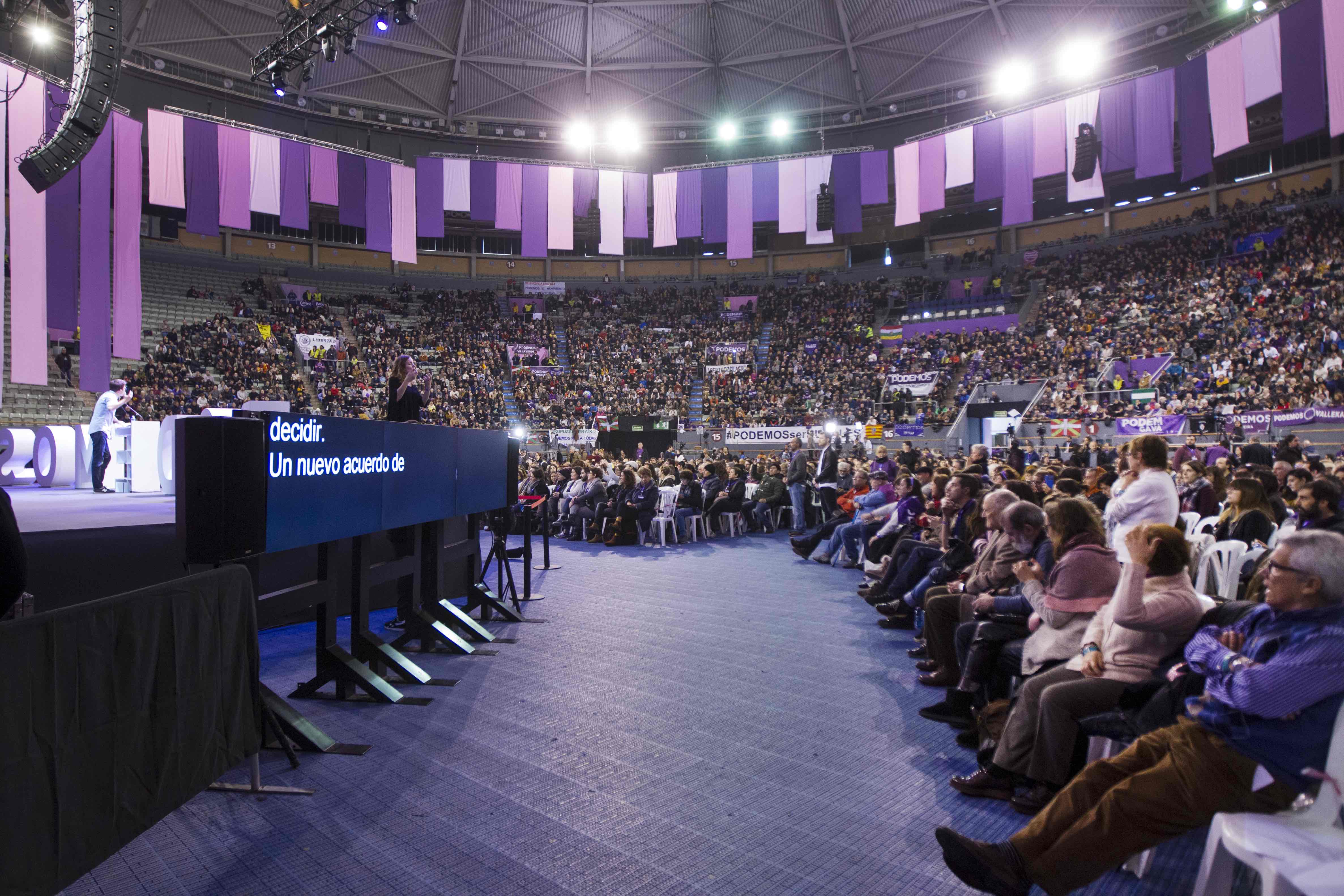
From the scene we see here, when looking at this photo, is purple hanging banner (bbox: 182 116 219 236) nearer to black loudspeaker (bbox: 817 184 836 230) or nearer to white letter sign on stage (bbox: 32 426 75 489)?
white letter sign on stage (bbox: 32 426 75 489)

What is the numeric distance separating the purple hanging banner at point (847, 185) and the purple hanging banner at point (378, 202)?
620 inches

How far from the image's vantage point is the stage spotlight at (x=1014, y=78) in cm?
2670

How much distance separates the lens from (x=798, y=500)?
12.4 meters

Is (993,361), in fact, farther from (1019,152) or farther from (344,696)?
(344,696)

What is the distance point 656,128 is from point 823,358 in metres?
14.1

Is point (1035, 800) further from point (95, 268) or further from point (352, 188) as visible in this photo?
point (352, 188)

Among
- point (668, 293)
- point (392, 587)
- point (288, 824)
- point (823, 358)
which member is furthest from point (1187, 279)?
point (288, 824)

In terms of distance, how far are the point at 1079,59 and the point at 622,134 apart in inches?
723

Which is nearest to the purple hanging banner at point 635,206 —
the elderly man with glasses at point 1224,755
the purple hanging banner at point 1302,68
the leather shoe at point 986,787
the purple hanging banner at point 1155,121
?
the purple hanging banner at point 1155,121

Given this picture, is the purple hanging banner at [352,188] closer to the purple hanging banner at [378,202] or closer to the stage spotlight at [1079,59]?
the purple hanging banner at [378,202]

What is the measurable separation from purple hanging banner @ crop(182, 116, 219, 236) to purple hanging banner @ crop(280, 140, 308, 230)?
6.44ft

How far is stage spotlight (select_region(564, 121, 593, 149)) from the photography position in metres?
31.6

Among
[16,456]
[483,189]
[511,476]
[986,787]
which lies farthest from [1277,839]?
[483,189]

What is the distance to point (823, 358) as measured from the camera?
96.5ft
